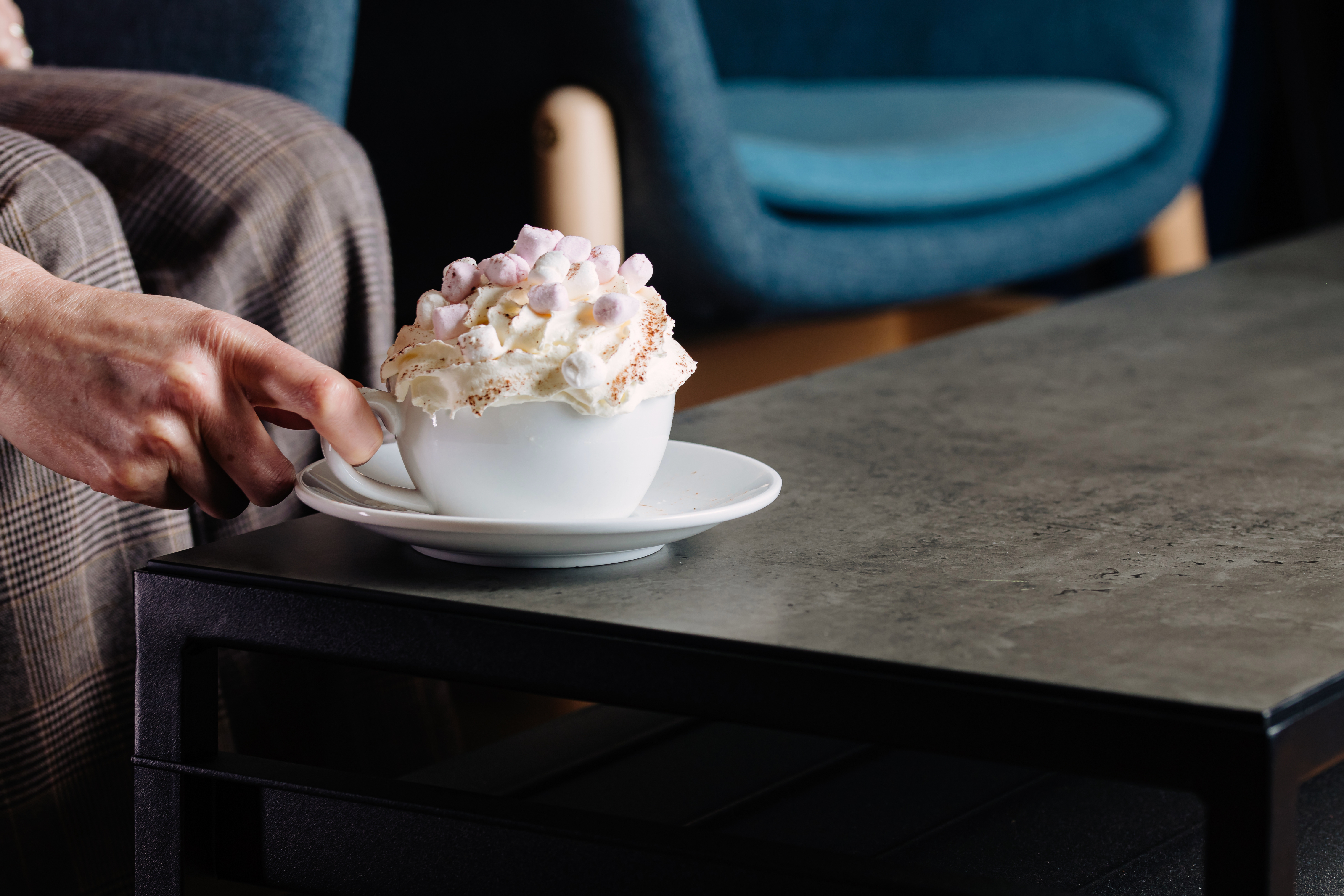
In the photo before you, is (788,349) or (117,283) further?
(788,349)

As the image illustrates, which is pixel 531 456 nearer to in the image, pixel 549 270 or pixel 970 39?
pixel 549 270

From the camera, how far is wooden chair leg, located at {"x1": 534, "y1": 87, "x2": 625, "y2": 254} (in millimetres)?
1347

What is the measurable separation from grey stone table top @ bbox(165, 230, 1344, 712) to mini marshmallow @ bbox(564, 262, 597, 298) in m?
0.10

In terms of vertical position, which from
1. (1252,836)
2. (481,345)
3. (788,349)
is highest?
(481,345)

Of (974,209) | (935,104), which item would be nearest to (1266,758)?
(974,209)

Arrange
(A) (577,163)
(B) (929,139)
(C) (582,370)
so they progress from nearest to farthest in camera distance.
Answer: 1. (C) (582,370)
2. (A) (577,163)
3. (B) (929,139)

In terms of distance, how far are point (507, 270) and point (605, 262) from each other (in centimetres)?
4

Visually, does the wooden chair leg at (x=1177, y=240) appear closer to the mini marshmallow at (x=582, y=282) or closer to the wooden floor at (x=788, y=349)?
the wooden floor at (x=788, y=349)

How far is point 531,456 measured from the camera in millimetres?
527

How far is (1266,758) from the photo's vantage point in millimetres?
392

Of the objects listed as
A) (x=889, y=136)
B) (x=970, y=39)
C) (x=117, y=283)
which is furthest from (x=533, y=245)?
(x=970, y=39)

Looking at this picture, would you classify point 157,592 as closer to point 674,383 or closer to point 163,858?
point 163,858

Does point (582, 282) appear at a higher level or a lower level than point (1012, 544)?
higher

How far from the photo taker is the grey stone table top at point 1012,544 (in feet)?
1.48
